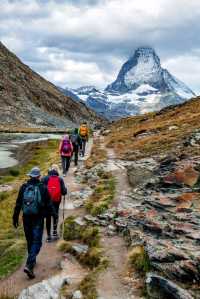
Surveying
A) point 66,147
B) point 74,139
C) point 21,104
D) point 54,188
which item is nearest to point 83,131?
point 74,139

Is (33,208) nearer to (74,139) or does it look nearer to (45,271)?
(45,271)

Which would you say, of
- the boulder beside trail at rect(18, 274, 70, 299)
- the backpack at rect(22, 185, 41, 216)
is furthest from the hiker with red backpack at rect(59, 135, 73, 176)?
the boulder beside trail at rect(18, 274, 70, 299)

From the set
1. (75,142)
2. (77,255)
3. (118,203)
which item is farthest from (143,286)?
(75,142)

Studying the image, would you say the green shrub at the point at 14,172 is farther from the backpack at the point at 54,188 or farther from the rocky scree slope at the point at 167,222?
the backpack at the point at 54,188

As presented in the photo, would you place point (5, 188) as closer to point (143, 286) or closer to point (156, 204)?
point (156, 204)

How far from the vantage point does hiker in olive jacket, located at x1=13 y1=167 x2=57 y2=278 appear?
16047mm

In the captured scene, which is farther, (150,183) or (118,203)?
(150,183)

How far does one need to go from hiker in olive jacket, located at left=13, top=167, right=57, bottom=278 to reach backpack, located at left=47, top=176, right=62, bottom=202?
3.02 meters

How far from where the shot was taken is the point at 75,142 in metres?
40.4

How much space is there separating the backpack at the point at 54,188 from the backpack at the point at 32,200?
3.65 meters

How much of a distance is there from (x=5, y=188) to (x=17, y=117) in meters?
120

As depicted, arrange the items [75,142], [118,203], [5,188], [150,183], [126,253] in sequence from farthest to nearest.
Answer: [75,142] → [5,188] → [150,183] → [118,203] → [126,253]

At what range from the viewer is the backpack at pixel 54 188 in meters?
19.8

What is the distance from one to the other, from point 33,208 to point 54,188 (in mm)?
3888
